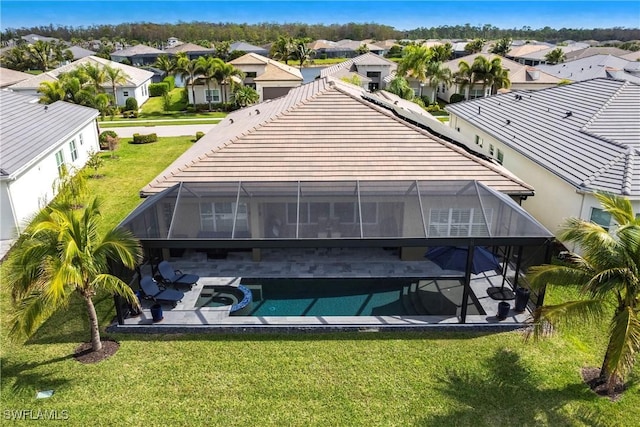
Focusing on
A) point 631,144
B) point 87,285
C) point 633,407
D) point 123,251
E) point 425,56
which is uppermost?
point 425,56

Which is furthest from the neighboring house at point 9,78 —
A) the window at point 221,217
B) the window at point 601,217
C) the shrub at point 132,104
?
the window at point 601,217

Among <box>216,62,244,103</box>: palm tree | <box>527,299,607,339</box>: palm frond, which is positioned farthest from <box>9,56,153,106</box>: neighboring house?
<box>527,299,607,339</box>: palm frond

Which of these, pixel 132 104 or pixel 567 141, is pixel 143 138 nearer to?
pixel 132 104

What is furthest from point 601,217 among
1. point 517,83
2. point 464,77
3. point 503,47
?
point 503,47

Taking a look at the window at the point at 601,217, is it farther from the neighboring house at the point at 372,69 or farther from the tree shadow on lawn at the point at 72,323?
the neighboring house at the point at 372,69

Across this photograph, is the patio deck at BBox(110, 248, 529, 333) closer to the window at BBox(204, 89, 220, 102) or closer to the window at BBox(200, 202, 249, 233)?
the window at BBox(200, 202, 249, 233)

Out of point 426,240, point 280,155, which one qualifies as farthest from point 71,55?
point 426,240

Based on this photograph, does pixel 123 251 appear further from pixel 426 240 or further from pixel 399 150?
pixel 399 150
